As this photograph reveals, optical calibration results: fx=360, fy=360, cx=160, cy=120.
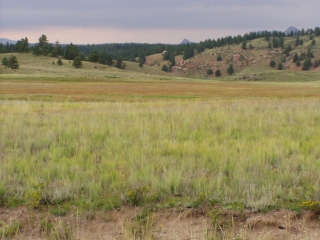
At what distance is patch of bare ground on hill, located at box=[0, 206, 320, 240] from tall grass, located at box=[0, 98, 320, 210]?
0.37m

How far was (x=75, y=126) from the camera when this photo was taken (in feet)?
38.2

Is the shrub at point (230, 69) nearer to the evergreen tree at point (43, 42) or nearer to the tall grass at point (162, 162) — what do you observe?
the evergreen tree at point (43, 42)

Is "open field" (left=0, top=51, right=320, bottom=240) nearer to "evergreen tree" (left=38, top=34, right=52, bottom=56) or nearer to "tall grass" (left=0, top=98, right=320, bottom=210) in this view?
"tall grass" (left=0, top=98, right=320, bottom=210)

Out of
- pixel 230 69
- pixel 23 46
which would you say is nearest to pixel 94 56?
pixel 23 46

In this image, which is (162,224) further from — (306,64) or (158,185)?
(306,64)

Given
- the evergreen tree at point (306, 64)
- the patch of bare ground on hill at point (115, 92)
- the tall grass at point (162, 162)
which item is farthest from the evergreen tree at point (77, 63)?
the tall grass at point (162, 162)

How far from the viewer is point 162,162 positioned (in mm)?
7332

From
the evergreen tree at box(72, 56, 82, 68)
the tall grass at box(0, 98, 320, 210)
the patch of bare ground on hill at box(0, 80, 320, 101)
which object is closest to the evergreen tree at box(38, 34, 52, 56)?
the evergreen tree at box(72, 56, 82, 68)

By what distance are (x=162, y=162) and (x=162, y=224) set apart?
236 cm

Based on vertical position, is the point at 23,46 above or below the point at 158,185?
above

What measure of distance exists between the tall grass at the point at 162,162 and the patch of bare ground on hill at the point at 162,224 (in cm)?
37

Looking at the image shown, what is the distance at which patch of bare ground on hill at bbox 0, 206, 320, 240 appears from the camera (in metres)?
4.68

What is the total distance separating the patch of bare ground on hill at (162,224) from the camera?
15.4 feet

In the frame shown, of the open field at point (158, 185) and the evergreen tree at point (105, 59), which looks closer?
the open field at point (158, 185)
